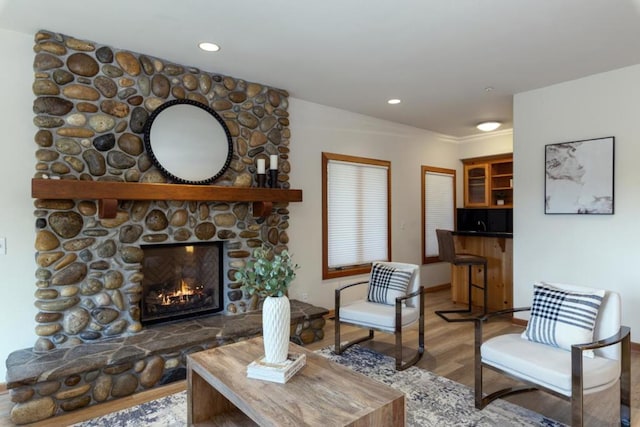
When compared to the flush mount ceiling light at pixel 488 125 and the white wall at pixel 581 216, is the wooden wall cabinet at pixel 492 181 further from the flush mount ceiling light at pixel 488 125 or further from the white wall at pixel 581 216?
the white wall at pixel 581 216

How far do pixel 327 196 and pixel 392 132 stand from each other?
1.62m

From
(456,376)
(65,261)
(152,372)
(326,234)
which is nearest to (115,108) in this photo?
(65,261)

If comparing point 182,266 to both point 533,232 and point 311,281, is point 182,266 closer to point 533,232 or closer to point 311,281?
point 311,281

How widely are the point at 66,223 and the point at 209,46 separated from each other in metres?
1.81

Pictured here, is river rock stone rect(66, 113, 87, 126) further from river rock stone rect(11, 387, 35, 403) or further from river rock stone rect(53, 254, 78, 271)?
river rock stone rect(11, 387, 35, 403)

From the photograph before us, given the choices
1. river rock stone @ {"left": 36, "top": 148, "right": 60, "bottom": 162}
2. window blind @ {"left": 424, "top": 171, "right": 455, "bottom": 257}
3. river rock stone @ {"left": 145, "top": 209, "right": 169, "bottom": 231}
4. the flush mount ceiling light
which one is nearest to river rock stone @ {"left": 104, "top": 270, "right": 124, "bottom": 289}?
river rock stone @ {"left": 145, "top": 209, "right": 169, "bottom": 231}

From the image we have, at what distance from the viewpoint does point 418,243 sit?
6086 millimetres

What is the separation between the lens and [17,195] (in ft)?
9.42

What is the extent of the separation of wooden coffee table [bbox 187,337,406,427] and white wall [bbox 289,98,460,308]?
2.21 m

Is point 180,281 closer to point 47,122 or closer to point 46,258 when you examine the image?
point 46,258

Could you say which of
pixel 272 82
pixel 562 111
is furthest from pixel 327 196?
pixel 562 111

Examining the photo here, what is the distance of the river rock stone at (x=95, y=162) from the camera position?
10.1 feet

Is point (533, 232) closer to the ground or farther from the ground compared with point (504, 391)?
farther from the ground

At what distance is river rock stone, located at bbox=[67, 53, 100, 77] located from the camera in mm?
3008
